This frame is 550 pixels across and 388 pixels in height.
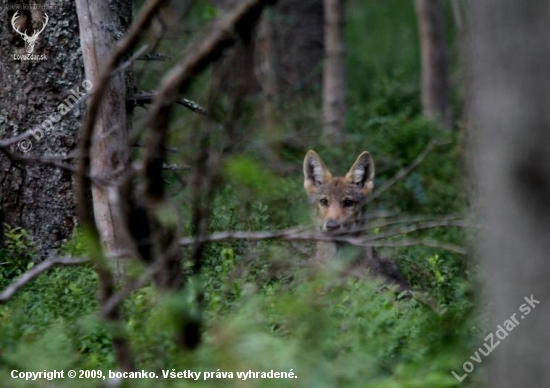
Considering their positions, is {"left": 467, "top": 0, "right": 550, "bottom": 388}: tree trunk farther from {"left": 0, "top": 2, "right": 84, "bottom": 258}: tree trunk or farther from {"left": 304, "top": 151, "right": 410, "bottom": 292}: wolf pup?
{"left": 304, "top": 151, "right": 410, "bottom": 292}: wolf pup

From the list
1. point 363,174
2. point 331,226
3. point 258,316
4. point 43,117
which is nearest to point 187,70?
point 258,316

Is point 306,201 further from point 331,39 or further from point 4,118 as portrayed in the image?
point 331,39

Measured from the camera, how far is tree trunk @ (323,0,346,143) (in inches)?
599

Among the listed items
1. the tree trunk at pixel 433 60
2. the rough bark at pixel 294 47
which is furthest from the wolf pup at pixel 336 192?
the rough bark at pixel 294 47

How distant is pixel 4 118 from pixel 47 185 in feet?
2.32

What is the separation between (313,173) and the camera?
10617 mm

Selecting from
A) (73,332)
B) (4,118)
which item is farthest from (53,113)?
(73,332)

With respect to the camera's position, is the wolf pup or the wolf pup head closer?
the wolf pup

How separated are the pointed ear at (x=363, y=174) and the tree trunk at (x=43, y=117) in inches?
127

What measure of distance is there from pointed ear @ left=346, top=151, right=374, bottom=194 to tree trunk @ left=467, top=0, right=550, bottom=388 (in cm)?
633

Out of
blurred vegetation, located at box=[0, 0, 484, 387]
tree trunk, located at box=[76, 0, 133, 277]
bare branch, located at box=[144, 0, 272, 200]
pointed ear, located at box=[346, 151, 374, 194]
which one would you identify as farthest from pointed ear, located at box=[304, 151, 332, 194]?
bare branch, located at box=[144, 0, 272, 200]

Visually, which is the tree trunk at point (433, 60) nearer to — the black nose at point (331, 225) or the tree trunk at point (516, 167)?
the black nose at point (331, 225)

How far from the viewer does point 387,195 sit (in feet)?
39.9

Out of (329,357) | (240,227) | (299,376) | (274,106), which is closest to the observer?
(299,376)
